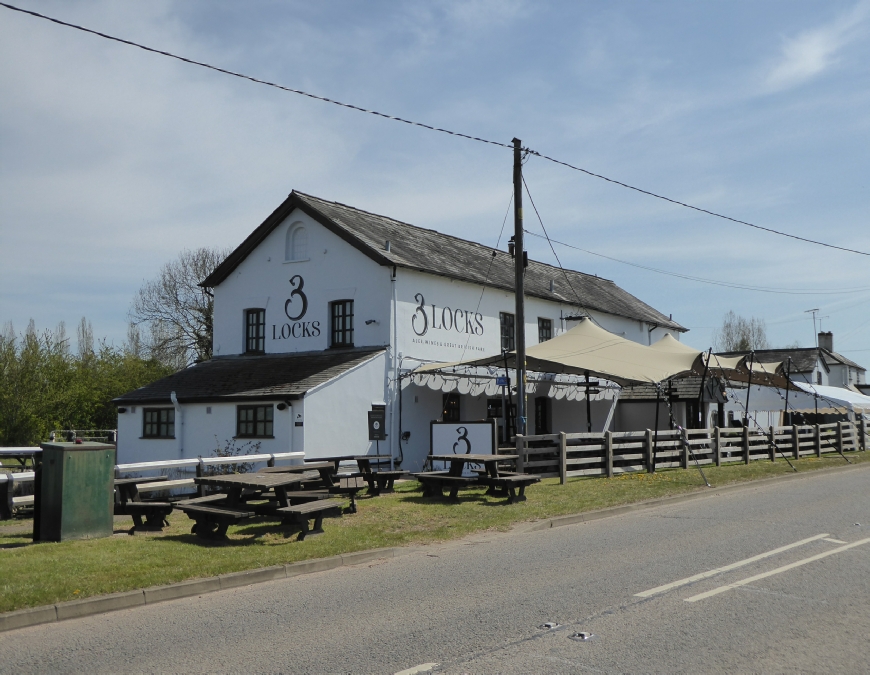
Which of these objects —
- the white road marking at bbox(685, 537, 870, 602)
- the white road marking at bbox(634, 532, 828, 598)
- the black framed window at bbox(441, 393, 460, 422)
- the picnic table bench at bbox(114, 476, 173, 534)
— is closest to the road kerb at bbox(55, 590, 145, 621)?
the picnic table bench at bbox(114, 476, 173, 534)

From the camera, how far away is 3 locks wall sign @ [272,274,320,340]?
25281 millimetres

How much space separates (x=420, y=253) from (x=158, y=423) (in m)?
9.88

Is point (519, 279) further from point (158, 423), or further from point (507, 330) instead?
point (158, 423)

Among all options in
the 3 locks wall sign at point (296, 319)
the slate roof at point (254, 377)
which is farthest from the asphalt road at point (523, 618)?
the 3 locks wall sign at point (296, 319)

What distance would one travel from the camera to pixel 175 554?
9508 millimetres

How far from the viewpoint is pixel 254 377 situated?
77.3 feet

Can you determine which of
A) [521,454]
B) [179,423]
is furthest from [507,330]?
[179,423]

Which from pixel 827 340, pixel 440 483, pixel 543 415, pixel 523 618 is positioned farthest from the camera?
pixel 827 340

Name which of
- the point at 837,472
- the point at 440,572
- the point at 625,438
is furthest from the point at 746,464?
the point at 440,572

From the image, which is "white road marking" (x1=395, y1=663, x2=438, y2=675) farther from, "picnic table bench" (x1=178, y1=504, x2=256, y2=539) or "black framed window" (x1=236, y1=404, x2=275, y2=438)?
"black framed window" (x1=236, y1=404, x2=275, y2=438)

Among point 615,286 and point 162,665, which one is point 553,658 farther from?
point 615,286

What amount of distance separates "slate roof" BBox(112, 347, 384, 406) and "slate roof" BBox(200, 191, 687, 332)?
3116mm

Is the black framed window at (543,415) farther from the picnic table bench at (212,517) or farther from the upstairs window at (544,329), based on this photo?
the picnic table bench at (212,517)

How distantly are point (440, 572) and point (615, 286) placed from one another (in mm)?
32503
